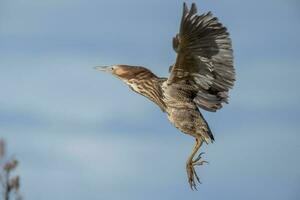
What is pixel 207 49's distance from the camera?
791cm

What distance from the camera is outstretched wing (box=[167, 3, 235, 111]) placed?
774 cm

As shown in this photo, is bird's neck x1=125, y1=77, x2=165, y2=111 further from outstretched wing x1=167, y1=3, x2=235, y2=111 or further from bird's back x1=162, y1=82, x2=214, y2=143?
outstretched wing x1=167, y1=3, x2=235, y2=111

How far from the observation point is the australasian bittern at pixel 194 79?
25.4ft

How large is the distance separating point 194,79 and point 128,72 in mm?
882

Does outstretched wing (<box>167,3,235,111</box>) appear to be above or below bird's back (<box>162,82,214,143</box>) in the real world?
above

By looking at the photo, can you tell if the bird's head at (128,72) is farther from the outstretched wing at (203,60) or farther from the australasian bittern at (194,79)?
the outstretched wing at (203,60)

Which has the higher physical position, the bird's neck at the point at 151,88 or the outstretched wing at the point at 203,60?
the outstretched wing at the point at 203,60

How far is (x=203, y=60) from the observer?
26.1 feet

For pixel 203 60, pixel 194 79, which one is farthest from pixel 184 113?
pixel 203 60

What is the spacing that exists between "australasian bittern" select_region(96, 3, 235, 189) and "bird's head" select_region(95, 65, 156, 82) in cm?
1

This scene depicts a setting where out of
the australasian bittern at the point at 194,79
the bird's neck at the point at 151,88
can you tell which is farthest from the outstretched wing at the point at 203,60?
the bird's neck at the point at 151,88

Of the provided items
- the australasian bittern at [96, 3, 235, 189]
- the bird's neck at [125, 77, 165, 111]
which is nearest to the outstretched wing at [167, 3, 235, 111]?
the australasian bittern at [96, 3, 235, 189]

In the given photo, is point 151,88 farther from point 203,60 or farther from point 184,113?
point 203,60

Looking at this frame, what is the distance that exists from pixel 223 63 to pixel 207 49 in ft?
0.86
